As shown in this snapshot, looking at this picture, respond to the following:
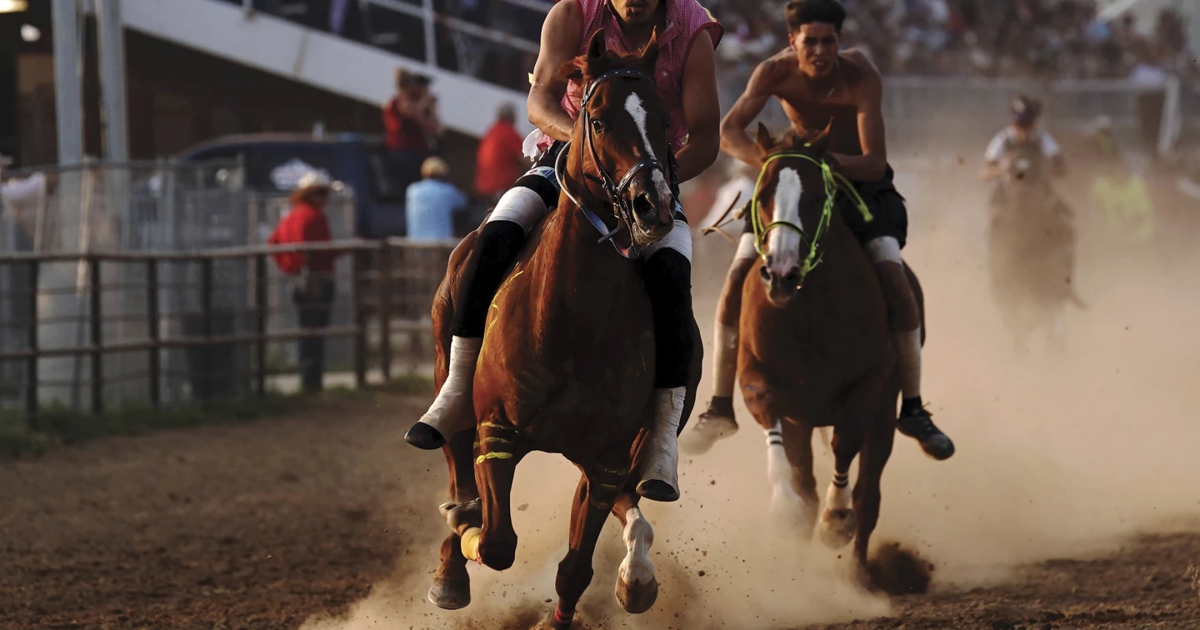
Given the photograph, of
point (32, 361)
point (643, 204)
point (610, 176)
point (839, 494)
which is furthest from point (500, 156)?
point (643, 204)

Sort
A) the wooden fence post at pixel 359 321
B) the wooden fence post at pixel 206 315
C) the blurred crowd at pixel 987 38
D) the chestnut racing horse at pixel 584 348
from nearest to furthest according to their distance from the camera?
the chestnut racing horse at pixel 584 348, the wooden fence post at pixel 206 315, the wooden fence post at pixel 359 321, the blurred crowd at pixel 987 38

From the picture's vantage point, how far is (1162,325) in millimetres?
16094

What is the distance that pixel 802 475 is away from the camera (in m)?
7.11

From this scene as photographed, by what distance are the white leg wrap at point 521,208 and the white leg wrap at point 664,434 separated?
2.52 feet

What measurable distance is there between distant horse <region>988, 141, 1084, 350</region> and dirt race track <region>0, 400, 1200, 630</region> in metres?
6.22

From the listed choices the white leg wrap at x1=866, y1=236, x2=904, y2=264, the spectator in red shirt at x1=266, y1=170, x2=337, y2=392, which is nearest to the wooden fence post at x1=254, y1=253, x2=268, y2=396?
the spectator in red shirt at x1=266, y1=170, x2=337, y2=392

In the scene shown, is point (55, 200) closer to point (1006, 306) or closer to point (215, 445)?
point (215, 445)

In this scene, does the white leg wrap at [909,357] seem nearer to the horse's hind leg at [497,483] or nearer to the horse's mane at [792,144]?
the horse's mane at [792,144]

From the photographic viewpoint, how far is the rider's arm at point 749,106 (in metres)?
7.23

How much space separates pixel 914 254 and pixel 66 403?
834 centimetres

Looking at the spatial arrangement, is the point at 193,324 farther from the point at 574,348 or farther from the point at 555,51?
the point at 574,348

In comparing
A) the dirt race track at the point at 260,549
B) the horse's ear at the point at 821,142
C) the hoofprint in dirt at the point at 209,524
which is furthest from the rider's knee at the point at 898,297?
the hoofprint in dirt at the point at 209,524

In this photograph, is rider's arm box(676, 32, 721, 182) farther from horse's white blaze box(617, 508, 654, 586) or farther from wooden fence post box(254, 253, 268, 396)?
wooden fence post box(254, 253, 268, 396)

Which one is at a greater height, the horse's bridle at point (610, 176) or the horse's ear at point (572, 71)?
the horse's ear at point (572, 71)
